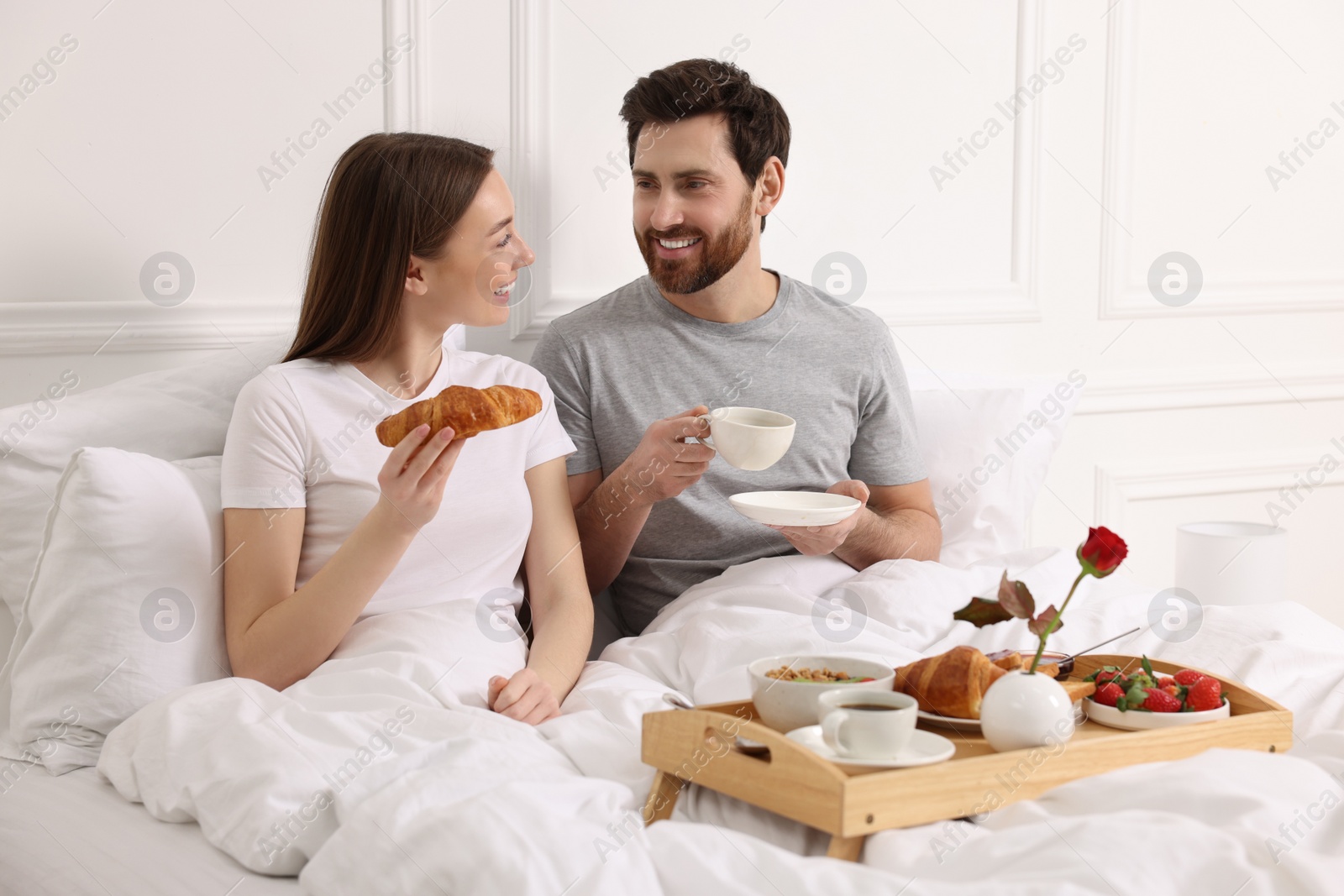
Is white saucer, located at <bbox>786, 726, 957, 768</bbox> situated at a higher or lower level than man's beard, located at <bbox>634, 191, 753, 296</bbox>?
lower

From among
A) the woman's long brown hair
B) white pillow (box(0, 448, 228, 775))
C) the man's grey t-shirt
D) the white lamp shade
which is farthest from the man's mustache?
the white lamp shade

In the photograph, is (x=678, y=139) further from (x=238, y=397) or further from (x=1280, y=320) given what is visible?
(x=1280, y=320)

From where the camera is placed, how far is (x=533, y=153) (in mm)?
2078

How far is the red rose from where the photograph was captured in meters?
1.12

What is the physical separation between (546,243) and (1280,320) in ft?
6.57

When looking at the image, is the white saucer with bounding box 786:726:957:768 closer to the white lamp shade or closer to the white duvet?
the white duvet

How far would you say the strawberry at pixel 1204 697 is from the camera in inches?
49.2

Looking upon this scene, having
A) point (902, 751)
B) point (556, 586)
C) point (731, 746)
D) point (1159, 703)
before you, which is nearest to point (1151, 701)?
point (1159, 703)

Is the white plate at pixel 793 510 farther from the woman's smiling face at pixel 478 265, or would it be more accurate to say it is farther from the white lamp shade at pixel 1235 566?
the white lamp shade at pixel 1235 566

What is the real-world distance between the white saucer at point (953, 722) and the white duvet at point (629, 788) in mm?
110

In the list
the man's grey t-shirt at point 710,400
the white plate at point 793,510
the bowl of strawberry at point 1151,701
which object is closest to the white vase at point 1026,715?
the bowl of strawberry at point 1151,701

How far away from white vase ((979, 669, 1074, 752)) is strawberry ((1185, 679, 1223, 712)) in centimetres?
21

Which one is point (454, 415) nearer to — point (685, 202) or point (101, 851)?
point (101, 851)

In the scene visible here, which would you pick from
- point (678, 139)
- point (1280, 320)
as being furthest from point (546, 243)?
point (1280, 320)
